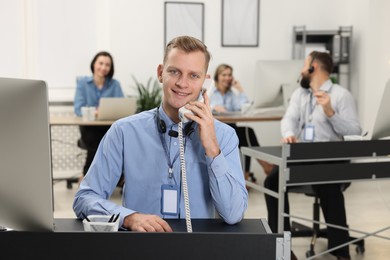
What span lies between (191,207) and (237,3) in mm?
6254

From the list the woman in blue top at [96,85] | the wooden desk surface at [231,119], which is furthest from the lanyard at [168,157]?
the woman in blue top at [96,85]

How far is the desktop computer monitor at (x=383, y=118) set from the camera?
3.63m

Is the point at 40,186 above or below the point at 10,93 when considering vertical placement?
below

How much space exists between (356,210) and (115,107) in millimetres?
2405

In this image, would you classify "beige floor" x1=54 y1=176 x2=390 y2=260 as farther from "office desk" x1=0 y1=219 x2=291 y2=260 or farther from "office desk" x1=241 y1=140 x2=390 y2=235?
"office desk" x1=0 y1=219 x2=291 y2=260

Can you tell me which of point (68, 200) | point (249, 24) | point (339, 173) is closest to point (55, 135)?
Result: point (68, 200)

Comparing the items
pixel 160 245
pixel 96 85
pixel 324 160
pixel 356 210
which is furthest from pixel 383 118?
pixel 96 85

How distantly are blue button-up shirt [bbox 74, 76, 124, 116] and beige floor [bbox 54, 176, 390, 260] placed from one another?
0.92m

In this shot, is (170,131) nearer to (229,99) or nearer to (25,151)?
(25,151)

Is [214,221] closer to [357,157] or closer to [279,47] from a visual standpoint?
[357,157]

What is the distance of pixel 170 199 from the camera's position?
2172mm

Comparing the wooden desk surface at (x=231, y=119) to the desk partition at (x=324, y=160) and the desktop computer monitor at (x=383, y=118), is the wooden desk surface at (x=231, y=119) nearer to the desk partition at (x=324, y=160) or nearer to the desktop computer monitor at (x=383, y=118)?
the desk partition at (x=324, y=160)

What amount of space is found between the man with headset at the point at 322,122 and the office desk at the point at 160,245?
9.46 feet

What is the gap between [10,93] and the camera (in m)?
1.46
